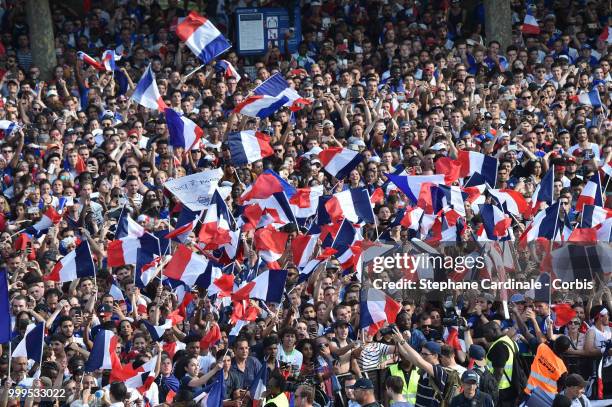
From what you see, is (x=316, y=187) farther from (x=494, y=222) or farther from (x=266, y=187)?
(x=494, y=222)

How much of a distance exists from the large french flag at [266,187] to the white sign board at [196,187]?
0.36 m

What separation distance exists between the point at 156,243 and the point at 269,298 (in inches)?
74.4

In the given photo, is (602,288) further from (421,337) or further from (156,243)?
(156,243)

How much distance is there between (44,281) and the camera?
1970 centimetres

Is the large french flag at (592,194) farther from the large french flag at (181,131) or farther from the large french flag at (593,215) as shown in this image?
the large french flag at (181,131)

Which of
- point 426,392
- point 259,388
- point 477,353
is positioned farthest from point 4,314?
point 477,353

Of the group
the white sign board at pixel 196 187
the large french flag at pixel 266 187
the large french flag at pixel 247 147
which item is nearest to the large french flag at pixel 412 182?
the large french flag at pixel 266 187

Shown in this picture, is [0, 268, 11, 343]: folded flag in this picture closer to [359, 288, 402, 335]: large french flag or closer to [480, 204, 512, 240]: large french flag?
[359, 288, 402, 335]: large french flag

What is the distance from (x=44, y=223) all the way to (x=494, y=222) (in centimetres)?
468

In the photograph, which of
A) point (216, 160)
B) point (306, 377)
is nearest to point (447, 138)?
point (216, 160)

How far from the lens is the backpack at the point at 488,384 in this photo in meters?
16.2

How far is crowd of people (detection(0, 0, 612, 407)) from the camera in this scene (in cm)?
1741

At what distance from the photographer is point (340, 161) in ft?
72.8

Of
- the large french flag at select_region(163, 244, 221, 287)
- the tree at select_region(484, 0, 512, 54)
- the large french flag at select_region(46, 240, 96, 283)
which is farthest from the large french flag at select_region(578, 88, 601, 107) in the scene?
the large french flag at select_region(46, 240, 96, 283)
